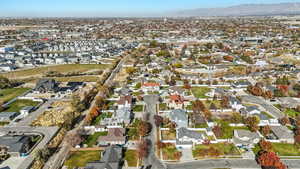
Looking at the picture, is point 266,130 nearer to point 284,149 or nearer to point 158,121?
point 284,149

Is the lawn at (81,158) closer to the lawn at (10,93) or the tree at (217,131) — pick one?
the tree at (217,131)

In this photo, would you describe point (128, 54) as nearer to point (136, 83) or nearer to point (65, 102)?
point (136, 83)

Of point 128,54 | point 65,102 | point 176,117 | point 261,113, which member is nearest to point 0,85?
point 65,102

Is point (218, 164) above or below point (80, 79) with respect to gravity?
below

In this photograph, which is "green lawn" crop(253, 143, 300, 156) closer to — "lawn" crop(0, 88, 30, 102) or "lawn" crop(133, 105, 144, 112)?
"lawn" crop(133, 105, 144, 112)

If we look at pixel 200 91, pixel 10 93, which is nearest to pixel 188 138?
pixel 200 91

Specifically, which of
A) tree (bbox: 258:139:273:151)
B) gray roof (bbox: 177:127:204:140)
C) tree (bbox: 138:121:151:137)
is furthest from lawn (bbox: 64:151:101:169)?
tree (bbox: 258:139:273:151)
